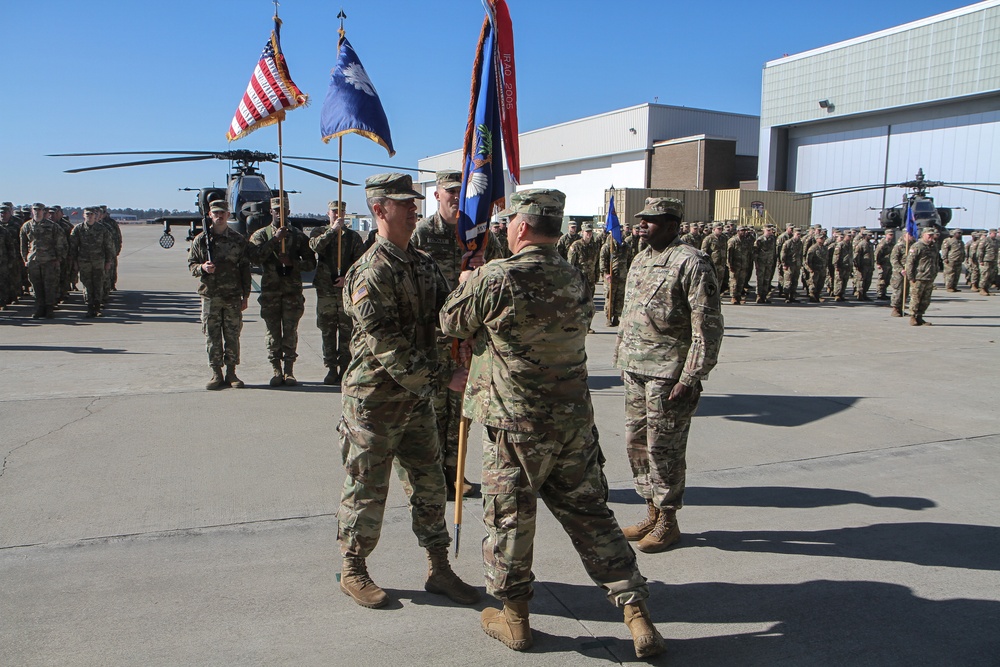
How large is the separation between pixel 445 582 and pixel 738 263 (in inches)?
629

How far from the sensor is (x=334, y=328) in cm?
820

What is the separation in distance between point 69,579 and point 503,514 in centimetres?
236

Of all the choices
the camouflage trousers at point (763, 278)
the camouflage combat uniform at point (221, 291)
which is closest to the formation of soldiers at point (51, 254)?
the camouflage combat uniform at point (221, 291)

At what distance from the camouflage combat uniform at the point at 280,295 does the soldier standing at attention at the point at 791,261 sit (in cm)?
1411

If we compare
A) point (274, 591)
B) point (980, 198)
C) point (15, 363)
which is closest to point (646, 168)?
point (980, 198)

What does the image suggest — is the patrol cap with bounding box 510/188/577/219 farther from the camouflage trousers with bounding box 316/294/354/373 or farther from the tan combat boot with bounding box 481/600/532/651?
the camouflage trousers with bounding box 316/294/354/373

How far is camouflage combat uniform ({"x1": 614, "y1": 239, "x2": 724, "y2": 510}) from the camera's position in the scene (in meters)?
4.05

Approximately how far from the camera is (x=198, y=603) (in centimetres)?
347

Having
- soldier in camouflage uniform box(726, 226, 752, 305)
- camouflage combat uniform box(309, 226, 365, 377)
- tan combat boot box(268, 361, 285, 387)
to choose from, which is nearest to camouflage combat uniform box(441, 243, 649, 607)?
camouflage combat uniform box(309, 226, 365, 377)

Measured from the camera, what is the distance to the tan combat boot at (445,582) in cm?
353

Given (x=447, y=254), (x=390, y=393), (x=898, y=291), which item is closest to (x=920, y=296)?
(x=898, y=291)

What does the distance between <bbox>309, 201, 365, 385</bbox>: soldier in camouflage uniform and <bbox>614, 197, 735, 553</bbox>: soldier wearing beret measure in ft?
14.6

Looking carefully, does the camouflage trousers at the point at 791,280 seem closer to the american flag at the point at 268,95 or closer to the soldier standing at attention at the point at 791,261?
the soldier standing at attention at the point at 791,261

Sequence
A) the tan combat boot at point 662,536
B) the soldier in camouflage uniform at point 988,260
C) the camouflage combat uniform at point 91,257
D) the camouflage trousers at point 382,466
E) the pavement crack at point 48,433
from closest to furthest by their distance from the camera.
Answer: the camouflage trousers at point 382,466 → the tan combat boot at point 662,536 → the pavement crack at point 48,433 → the camouflage combat uniform at point 91,257 → the soldier in camouflage uniform at point 988,260
